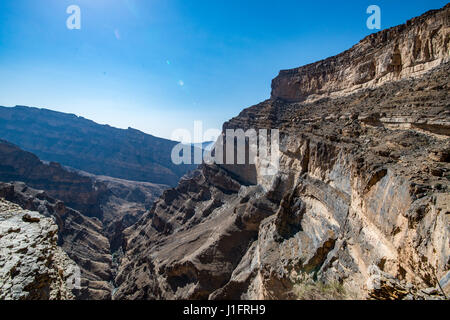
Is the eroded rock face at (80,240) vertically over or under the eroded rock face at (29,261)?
under

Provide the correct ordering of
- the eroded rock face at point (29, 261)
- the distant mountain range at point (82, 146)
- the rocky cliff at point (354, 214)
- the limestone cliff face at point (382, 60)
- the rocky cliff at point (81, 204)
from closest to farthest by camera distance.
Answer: the eroded rock face at point (29, 261), the rocky cliff at point (354, 214), the limestone cliff face at point (382, 60), the rocky cliff at point (81, 204), the distant mountain range at point (82, 146)

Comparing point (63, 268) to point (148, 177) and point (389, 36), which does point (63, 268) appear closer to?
point (389, 36)

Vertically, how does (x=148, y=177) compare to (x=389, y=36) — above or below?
below

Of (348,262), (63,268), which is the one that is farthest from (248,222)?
(63,268)

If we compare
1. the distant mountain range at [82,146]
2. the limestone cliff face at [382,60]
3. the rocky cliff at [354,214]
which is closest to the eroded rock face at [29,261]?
the rocky cliff at [354,214]
